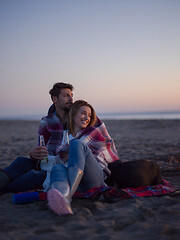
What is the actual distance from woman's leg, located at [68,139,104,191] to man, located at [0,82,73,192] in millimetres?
514

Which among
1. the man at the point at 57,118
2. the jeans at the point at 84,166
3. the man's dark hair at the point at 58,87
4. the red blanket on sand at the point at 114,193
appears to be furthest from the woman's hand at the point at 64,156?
the man's dark hair at the point at 58,87

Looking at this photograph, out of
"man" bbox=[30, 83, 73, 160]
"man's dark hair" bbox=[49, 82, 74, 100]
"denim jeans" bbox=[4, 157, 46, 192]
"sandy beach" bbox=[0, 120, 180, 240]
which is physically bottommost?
"sandy beach" bbox=[0, 120, 180, 240]

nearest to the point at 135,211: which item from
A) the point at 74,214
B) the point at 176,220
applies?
the point at 176,220

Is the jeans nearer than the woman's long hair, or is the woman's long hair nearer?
the jeans

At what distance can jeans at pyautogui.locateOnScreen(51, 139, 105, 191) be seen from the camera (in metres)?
2.40

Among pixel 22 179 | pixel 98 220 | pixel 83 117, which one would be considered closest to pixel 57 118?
pixel 83 117

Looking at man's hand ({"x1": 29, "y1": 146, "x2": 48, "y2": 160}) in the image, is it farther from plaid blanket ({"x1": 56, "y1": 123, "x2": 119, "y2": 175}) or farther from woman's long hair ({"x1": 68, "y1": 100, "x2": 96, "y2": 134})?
woman's long hair ({"x1": 68, "y1": 100, "x2": 96, "y2": 134})

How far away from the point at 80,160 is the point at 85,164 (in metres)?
0.17

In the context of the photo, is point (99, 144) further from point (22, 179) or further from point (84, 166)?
point (22, 179)

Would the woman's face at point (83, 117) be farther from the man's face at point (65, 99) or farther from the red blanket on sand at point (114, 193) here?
the red blanket on sand at point (114, 193)

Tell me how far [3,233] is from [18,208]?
0.57 metres

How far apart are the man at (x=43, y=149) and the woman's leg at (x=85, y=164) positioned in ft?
1.69

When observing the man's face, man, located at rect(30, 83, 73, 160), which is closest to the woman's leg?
man, located at rect(30, 83, 73, 160)

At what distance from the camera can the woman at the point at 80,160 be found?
212cm
